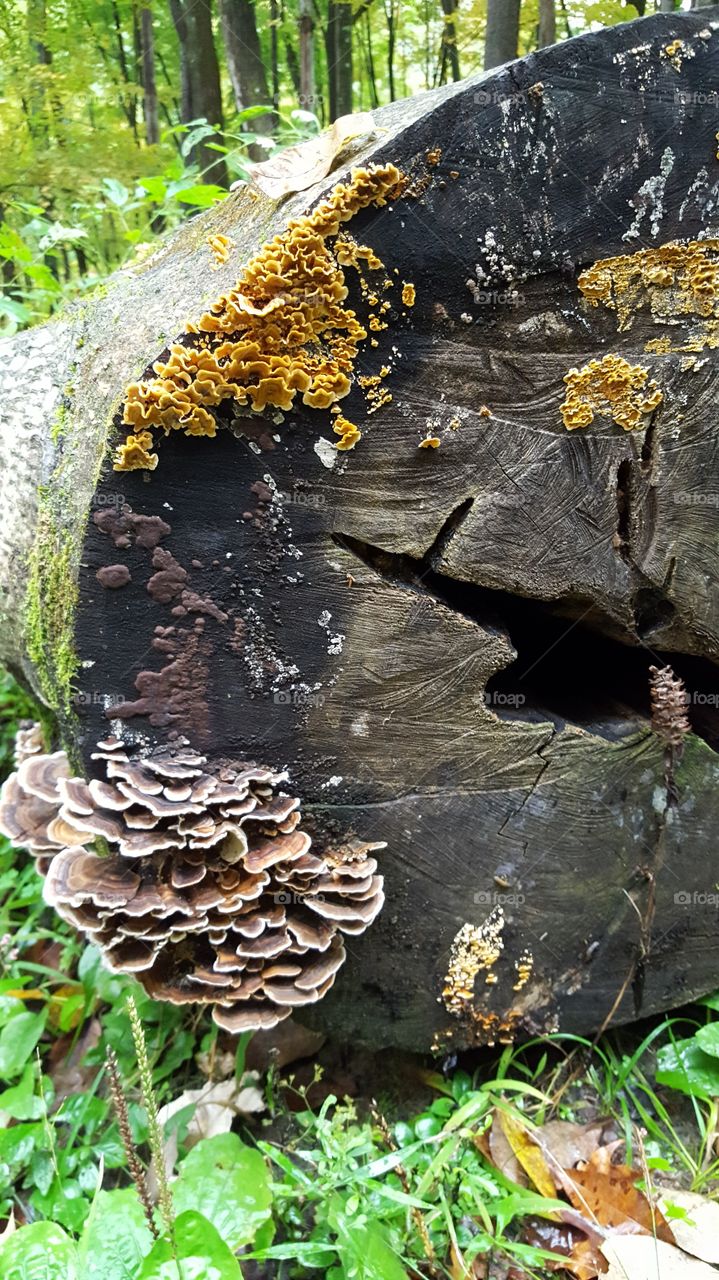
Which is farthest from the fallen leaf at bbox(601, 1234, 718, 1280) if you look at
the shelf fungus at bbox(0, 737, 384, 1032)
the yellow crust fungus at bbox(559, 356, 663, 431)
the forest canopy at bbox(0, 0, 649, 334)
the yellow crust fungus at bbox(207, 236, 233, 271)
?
the forest canopy at bbox(0, 0, 649, 334)

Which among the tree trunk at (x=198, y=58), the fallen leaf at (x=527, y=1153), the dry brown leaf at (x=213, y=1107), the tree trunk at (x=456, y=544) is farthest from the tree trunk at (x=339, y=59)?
the fallen leaf at (x=527, y=1153)

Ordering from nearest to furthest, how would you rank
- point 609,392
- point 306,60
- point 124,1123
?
point 124,1123, point 609,392, point 306,60

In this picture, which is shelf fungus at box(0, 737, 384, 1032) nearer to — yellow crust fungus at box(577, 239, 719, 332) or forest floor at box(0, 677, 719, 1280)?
forest floor at box(0, 677, 719, 1280)

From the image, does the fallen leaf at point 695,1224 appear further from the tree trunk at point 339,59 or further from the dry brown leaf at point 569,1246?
the tree trunk at point 339,59

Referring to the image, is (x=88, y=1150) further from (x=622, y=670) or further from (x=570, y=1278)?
(x=622, y=670)

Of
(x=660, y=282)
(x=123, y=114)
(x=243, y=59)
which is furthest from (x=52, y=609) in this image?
(x=123, y=114)

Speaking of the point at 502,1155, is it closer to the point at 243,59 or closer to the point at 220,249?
the point at 220,249
